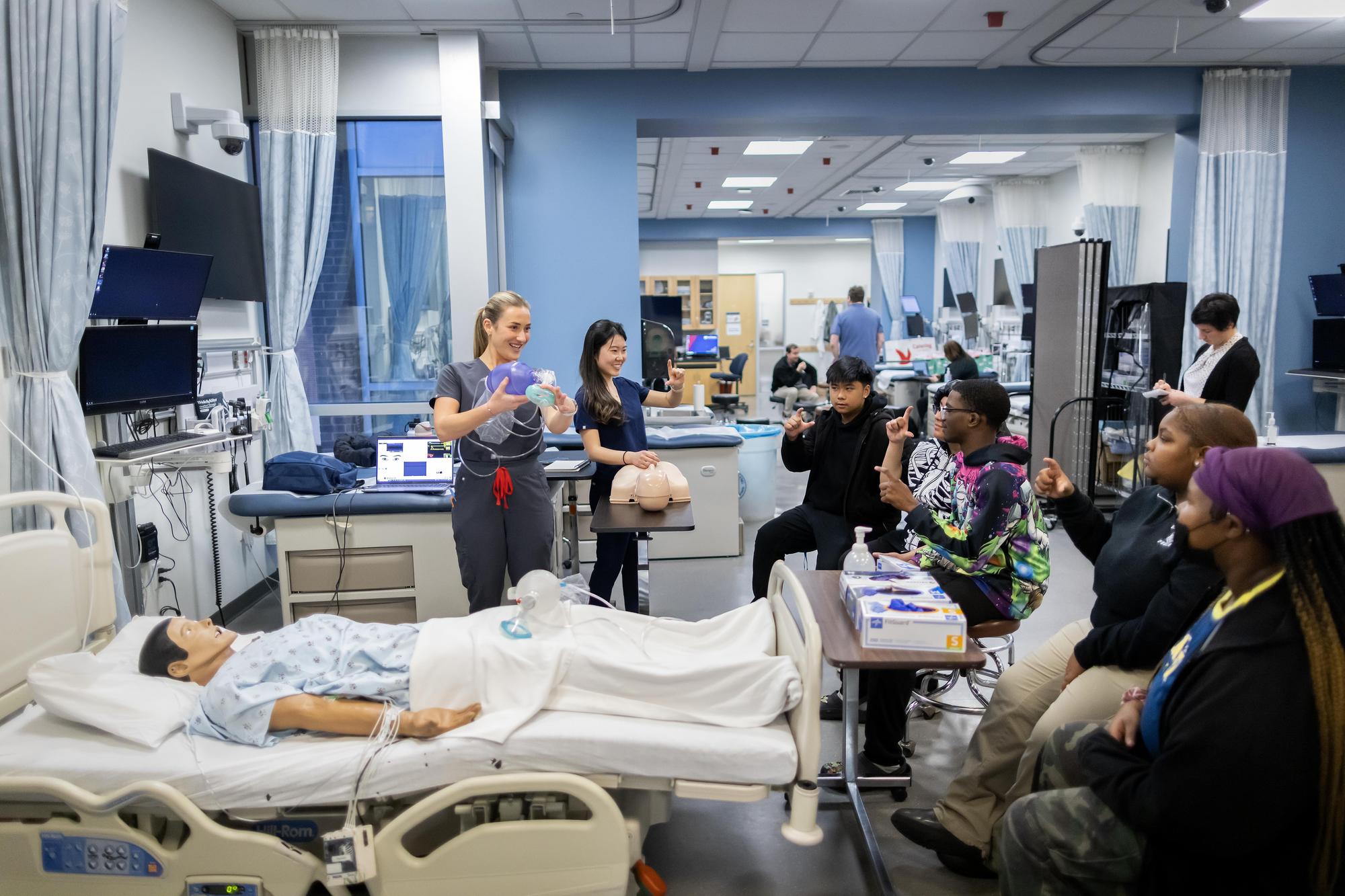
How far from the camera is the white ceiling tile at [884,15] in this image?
4.61m

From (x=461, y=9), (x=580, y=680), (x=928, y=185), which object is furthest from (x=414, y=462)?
(x=928, y=185)

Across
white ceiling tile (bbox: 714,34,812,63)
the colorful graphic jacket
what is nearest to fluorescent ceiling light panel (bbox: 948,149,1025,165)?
white ceiling tile (bbox: 714,34,812,63)

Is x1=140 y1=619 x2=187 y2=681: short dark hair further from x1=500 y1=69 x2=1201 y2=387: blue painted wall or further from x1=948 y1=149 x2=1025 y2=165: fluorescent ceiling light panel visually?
x1=948 y1=149 x2=1025 y2=165: fluorescent ceiling light panel

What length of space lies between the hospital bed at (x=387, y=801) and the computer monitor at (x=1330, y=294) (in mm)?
5839

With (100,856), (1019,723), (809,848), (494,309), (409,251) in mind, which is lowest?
(809,848)

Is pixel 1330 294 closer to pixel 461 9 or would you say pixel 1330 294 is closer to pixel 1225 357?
pixel 1225 357

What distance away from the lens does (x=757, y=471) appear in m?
5.89

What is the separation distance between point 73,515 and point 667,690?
2.21 m

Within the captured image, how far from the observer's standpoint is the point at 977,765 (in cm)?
229

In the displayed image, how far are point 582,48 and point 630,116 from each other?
2.18 ft

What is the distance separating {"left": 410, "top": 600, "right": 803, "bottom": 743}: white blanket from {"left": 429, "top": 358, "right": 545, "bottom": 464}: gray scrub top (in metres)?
0.86

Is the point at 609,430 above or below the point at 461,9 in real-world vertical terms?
below

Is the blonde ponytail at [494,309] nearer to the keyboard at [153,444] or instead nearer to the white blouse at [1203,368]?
the keyboard at [153,444]

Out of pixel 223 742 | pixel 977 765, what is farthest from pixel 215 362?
pixel 977 765
